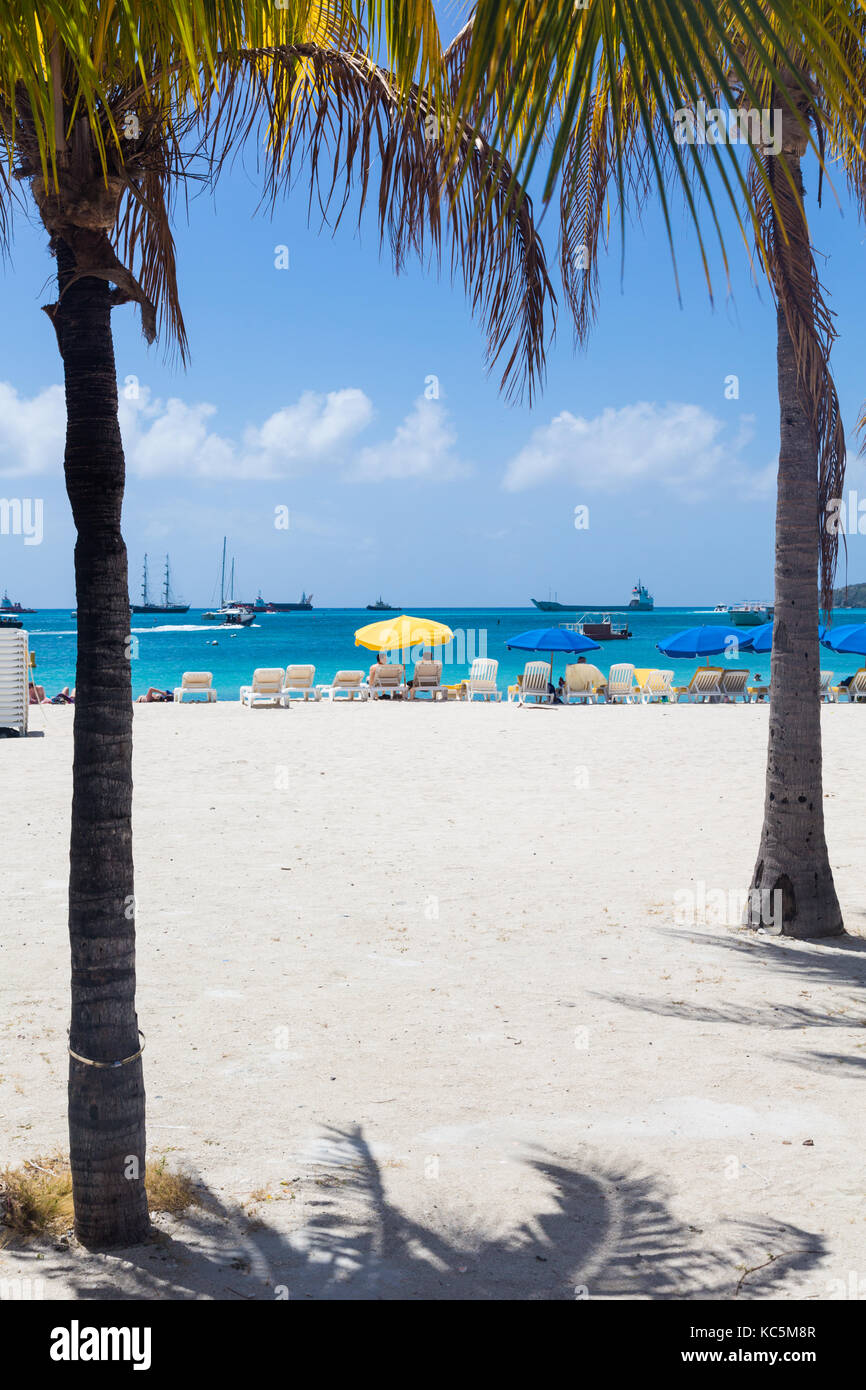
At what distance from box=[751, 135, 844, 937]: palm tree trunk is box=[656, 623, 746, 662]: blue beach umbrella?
21821mm

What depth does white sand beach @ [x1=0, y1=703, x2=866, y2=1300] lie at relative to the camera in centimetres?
330

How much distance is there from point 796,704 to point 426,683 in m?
21.1

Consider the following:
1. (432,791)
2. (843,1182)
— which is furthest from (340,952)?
(432,791)

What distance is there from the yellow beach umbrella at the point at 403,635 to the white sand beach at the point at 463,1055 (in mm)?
16089

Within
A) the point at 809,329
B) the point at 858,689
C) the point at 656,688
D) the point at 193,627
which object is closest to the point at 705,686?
the point at 656,688

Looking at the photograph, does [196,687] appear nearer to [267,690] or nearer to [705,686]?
[267,690]

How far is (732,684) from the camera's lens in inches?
1087

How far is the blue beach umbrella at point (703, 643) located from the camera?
94.2ft

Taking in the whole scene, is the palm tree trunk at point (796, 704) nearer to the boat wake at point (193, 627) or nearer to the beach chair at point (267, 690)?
the beach chair at point (267, 690)

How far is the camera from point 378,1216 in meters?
3.56

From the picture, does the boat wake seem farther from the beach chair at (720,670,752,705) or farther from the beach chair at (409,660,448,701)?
the beach chair at (720,670,752,705)
